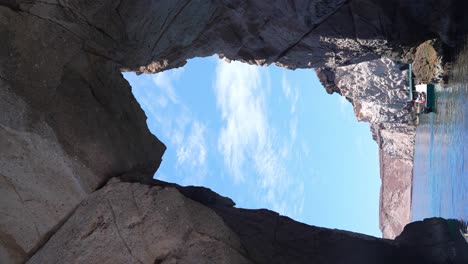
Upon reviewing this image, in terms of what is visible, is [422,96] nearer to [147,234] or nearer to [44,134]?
[147,234]

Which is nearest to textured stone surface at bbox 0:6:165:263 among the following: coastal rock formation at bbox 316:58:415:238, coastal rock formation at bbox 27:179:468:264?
coastal rock formation at bbox 27:179:468:264

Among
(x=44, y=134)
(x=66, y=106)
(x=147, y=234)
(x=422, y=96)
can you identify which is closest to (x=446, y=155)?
(x=422, y=96)

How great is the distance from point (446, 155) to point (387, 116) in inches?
451

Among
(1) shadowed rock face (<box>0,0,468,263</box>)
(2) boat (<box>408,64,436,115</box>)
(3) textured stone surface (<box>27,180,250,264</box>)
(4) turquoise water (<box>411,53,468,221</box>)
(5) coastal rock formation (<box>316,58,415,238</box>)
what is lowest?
(3) textured stone surface (<box>27,180,250,264</box>)

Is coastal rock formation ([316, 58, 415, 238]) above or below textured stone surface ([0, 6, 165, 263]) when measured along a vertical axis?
above

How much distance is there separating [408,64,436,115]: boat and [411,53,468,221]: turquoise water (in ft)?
1.26

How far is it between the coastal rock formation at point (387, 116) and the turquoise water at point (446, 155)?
268 cm

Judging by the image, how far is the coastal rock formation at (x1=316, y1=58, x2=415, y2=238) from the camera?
23.5m

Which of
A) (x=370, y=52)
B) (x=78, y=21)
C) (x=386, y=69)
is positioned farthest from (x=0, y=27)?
(x=386, y=69)

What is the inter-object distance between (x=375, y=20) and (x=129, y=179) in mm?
9655

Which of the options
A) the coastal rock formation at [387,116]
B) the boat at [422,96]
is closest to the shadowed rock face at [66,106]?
the boat at [422,96]

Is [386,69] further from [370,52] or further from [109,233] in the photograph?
[109,233]

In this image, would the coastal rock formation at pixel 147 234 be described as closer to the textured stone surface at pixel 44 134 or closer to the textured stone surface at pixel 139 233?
the textured stone surface at pixel 139 233

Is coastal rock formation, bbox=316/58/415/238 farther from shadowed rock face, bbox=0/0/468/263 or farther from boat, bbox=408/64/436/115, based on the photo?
shadowed rock face, bbox=0/0/468/263
